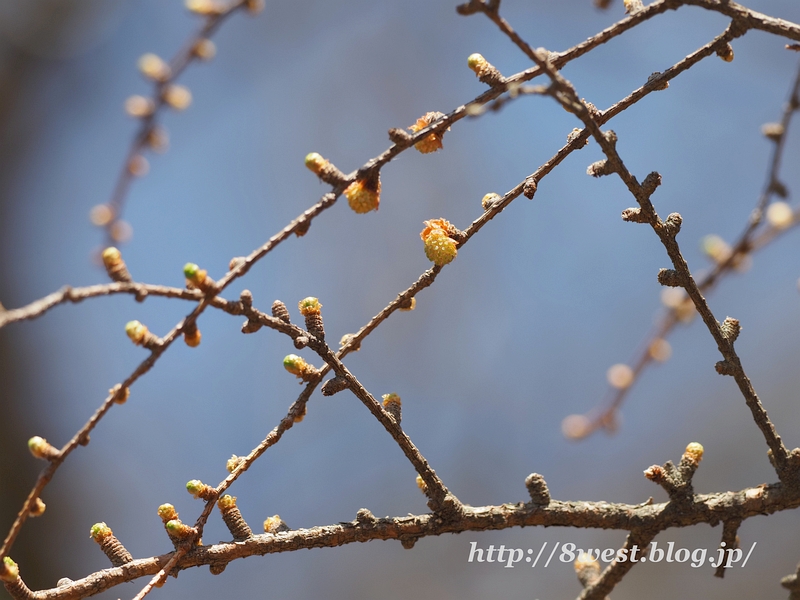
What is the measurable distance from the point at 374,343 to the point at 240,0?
1.24 meters

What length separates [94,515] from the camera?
1583 millimetres

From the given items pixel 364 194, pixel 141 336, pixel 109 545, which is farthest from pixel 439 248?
pixel 109 545

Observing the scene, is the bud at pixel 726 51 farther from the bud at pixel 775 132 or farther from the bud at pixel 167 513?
the bud at pixel 167 513

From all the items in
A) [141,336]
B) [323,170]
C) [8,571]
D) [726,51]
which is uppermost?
[726,51]

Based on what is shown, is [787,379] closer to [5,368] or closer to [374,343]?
[374,343]

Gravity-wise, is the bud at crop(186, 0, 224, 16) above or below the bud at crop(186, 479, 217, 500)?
above

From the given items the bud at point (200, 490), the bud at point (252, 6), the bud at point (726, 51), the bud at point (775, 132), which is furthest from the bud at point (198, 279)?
the bud at point (775, 132)

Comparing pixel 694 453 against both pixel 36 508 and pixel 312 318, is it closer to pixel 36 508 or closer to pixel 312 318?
pixel 312 318

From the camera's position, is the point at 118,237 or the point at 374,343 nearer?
the point at 118,237

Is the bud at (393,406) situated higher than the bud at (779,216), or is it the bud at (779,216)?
the bud at (779,216)

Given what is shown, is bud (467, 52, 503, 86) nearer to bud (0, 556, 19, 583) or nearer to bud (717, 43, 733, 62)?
bud (717, 43, 733, 62)

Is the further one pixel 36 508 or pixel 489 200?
pixel 489 200

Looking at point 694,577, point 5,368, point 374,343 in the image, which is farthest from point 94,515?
point 694,577

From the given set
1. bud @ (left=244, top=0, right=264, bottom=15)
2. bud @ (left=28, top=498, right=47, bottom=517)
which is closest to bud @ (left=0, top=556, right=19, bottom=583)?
bud @ (left=28, top=498, right=47, bottom=517)
